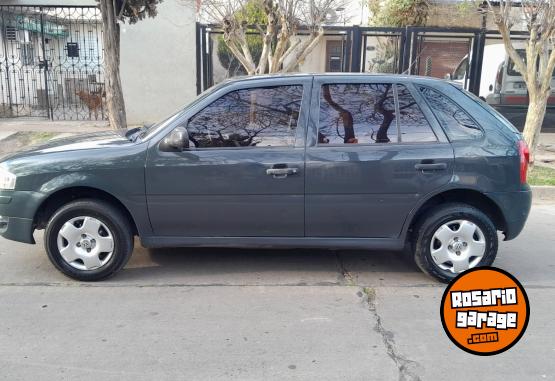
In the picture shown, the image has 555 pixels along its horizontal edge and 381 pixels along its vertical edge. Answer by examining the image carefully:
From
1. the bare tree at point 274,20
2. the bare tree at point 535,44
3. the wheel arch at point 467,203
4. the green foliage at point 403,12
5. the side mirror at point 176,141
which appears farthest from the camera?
the green foliage at point 403,12

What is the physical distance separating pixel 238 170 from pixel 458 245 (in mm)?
1958

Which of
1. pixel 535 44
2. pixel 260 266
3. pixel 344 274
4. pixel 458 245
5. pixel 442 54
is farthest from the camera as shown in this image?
pixel 442 54

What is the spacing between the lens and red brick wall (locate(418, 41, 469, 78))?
12.5 m

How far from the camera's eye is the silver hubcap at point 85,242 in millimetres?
4316

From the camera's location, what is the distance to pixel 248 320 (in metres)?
3.80

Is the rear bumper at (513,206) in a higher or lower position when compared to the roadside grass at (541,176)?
higher

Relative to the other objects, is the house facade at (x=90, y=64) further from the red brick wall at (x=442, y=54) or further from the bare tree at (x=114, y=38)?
the red brick wall at (x=442, y=54)

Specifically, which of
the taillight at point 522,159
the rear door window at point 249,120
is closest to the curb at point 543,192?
the taillight at point 522,159

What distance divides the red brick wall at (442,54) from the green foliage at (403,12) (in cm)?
288

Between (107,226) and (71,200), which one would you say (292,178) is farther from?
(71,200)

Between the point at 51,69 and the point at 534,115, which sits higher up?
the point at 51,69

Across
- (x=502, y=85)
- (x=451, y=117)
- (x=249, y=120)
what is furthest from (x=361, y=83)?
Result: (x=502, y=85)

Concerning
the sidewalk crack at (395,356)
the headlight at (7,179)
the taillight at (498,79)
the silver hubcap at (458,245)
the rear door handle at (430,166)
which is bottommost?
the sidewalk crack at (395,356)

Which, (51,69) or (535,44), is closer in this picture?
(535,44)
